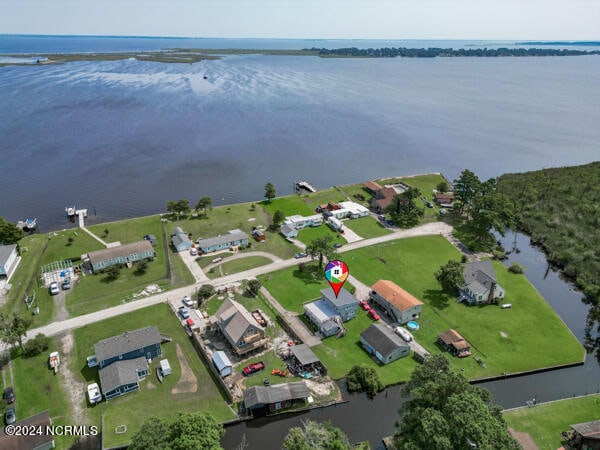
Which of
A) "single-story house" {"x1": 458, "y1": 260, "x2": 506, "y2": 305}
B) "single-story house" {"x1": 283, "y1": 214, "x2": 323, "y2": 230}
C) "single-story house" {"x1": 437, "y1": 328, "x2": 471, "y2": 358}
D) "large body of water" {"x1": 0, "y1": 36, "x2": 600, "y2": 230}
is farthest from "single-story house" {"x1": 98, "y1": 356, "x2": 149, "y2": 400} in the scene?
"large body of water" {"x1": 0, "y1": 36, "x2": 600, "y2": 230}

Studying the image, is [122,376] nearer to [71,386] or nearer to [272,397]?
[71,386]

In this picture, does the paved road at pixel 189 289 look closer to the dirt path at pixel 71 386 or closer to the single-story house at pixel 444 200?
the dirt path at pixel 71 386

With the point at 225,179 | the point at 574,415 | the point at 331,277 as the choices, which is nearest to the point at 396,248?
the point at 331,277

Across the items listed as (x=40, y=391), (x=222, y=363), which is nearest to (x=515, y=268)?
(x=222, y=363)

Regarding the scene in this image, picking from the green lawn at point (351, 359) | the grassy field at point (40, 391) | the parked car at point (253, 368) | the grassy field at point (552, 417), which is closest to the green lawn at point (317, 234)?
the green lawn at point (351, 359)

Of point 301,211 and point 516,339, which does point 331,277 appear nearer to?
point 516,339
